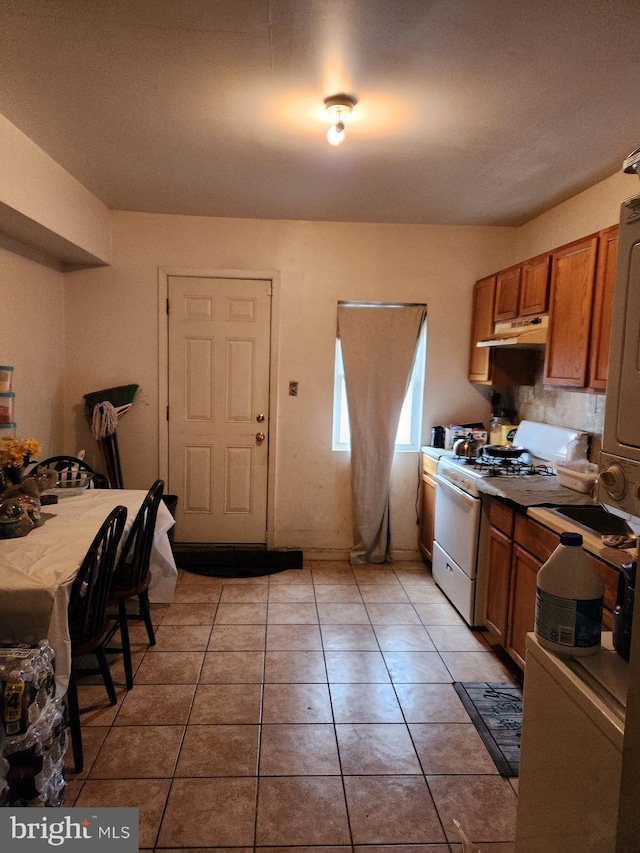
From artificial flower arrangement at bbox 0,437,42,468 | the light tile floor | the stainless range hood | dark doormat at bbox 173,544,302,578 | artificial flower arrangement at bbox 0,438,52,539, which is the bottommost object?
the light tile floor

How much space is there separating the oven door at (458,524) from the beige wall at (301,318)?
2.16ft

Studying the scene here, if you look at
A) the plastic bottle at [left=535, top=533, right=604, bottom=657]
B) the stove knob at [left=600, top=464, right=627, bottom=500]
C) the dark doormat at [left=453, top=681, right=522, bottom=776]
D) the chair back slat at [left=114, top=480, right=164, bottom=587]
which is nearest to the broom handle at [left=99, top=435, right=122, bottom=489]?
the chair back slat at [left=114, top=480, right=164, bottom=587]

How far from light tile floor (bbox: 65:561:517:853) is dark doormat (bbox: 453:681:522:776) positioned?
4cm

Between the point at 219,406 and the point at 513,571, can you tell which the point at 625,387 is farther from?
the point at 219,406

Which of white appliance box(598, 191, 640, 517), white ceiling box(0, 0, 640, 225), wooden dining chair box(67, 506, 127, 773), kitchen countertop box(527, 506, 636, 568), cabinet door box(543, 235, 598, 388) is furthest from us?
cabinet door box(543, 235, 598, 388)

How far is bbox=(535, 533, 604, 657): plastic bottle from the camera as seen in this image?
4.02ft

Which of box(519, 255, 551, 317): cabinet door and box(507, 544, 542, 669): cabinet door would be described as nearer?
box(507, 544, 542, 669): cabinet door

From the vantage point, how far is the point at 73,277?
12.8 feet

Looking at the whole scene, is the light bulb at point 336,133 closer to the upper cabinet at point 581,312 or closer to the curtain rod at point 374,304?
the upper cabinet at point 581,312

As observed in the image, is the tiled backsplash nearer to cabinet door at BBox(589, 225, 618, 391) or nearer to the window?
cabinet door at BBox(589, 225, 618, 391)

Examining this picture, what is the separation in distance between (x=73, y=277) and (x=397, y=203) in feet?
7.78

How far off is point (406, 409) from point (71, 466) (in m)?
2.49

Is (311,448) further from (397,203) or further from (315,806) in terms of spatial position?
(315,806)

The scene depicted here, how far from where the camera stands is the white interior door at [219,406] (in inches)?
158
